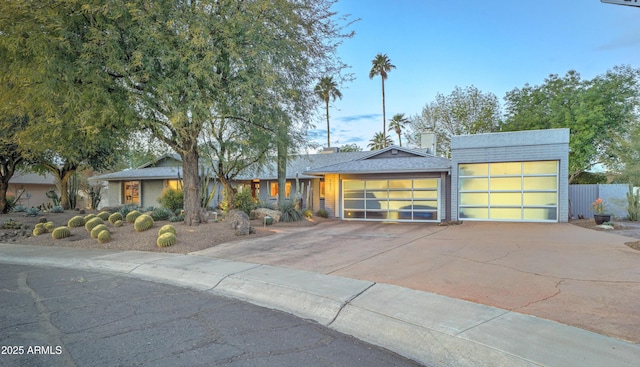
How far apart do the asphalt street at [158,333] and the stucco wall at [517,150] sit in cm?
1516

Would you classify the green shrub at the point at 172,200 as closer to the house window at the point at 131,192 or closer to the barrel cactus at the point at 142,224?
the barrel cactus at the point at 142,224

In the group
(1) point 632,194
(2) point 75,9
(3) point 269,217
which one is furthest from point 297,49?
(1) point 632,194

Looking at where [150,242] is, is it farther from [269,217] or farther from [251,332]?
[251,332]

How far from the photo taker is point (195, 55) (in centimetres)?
1030

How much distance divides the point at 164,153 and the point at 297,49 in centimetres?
701

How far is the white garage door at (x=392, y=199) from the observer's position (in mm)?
Result: 19891

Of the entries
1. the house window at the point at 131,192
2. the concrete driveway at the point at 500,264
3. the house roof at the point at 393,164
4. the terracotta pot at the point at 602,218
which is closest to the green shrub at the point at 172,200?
the house roof at the point at 393,164

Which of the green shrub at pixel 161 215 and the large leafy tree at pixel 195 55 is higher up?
the large leafy tree at pixel 195 55

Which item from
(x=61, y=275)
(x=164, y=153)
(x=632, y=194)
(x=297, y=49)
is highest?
(x=297, y=49)

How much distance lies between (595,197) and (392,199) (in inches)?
428

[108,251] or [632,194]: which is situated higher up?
[632,194]

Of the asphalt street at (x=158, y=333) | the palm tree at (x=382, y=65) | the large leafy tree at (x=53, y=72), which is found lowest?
the asphalt street at (x=158, y=333)

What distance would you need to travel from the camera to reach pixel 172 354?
417 cm

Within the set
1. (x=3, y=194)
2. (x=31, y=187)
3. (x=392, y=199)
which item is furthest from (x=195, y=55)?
(x=31, y=187)
